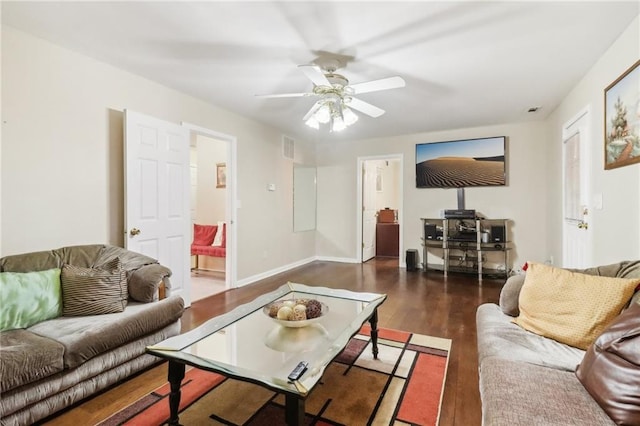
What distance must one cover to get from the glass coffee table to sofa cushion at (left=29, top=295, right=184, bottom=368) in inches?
22.4

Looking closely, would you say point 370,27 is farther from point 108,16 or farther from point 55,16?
point 55,16

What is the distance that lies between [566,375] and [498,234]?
3.97 m

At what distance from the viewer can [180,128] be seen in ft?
11.3

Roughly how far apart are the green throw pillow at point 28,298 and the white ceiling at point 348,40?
69.5 inches

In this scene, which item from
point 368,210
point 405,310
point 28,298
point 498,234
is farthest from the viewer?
point 368,210

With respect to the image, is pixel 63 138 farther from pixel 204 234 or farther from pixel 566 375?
pixel 566 375

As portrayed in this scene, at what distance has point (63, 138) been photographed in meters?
2.56

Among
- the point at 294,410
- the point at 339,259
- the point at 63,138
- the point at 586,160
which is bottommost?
the point at 339,259

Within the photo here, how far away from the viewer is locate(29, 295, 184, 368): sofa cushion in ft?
5.53

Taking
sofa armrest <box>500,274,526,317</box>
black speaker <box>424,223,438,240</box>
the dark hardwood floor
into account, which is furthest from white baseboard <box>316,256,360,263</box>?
sofa armrest <box>500,274,526,317</box>

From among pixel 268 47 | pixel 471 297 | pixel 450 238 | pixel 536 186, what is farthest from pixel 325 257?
pixel 268 47

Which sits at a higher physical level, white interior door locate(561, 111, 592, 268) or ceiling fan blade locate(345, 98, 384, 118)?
ceiling fan blade locate(345, 98, 384, 118)

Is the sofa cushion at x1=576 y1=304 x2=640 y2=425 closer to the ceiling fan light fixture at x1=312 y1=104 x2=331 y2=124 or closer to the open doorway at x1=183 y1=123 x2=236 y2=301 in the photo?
the ceiling fan light fixture at x1=312 y1=104 x2=331 y2=124

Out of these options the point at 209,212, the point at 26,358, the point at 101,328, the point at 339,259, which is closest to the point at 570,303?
the point at 101,328
